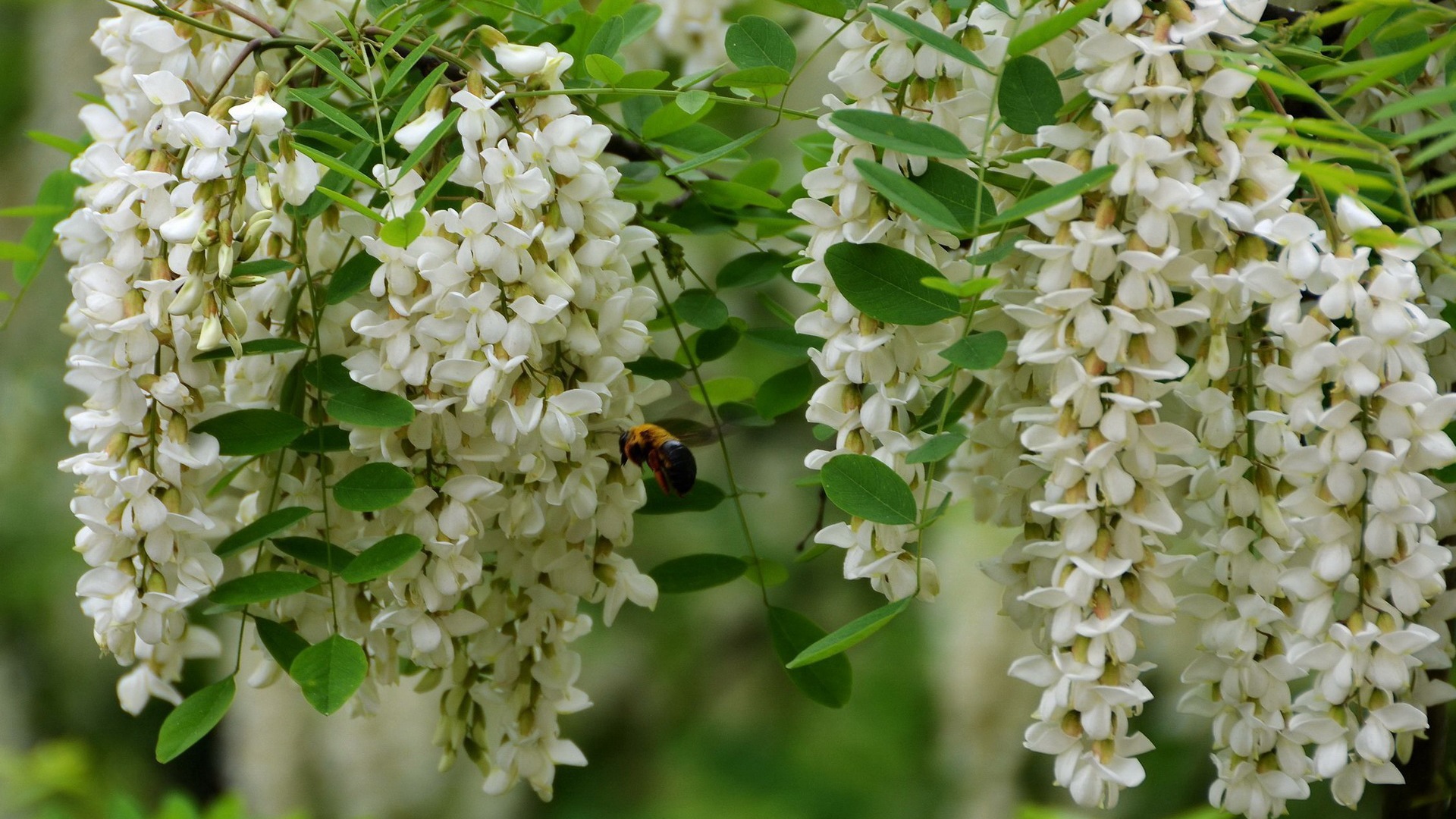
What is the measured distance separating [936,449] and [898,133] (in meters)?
0.14

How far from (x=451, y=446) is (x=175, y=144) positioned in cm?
19

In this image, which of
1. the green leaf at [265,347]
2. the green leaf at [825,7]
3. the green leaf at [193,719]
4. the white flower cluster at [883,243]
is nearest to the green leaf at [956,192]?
the white flower cluster at [883,243]

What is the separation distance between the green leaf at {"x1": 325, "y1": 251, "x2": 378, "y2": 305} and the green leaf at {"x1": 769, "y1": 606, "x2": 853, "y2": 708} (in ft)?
1.07

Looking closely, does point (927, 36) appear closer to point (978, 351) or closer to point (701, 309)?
point (978, 351)

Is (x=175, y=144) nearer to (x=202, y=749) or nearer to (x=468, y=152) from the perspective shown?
(x=468, y=152)

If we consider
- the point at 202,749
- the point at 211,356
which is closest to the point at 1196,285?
the point at 211,356

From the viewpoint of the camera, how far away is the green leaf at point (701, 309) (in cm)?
75

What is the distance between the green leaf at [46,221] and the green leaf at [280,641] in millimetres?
331

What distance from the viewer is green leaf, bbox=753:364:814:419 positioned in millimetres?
778

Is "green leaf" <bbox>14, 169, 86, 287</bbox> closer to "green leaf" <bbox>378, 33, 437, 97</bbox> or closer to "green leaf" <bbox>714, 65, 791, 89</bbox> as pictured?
"green leaf" <bbox>378, 33, 437, 97</bbox>

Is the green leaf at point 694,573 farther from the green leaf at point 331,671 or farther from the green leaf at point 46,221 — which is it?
the green leaf at point 46,221

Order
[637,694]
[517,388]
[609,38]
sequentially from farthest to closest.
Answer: [637,694] < [609,38] < [517,388]

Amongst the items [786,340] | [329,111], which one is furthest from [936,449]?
Answer: [329,111]

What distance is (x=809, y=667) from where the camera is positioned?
737 millimetres
